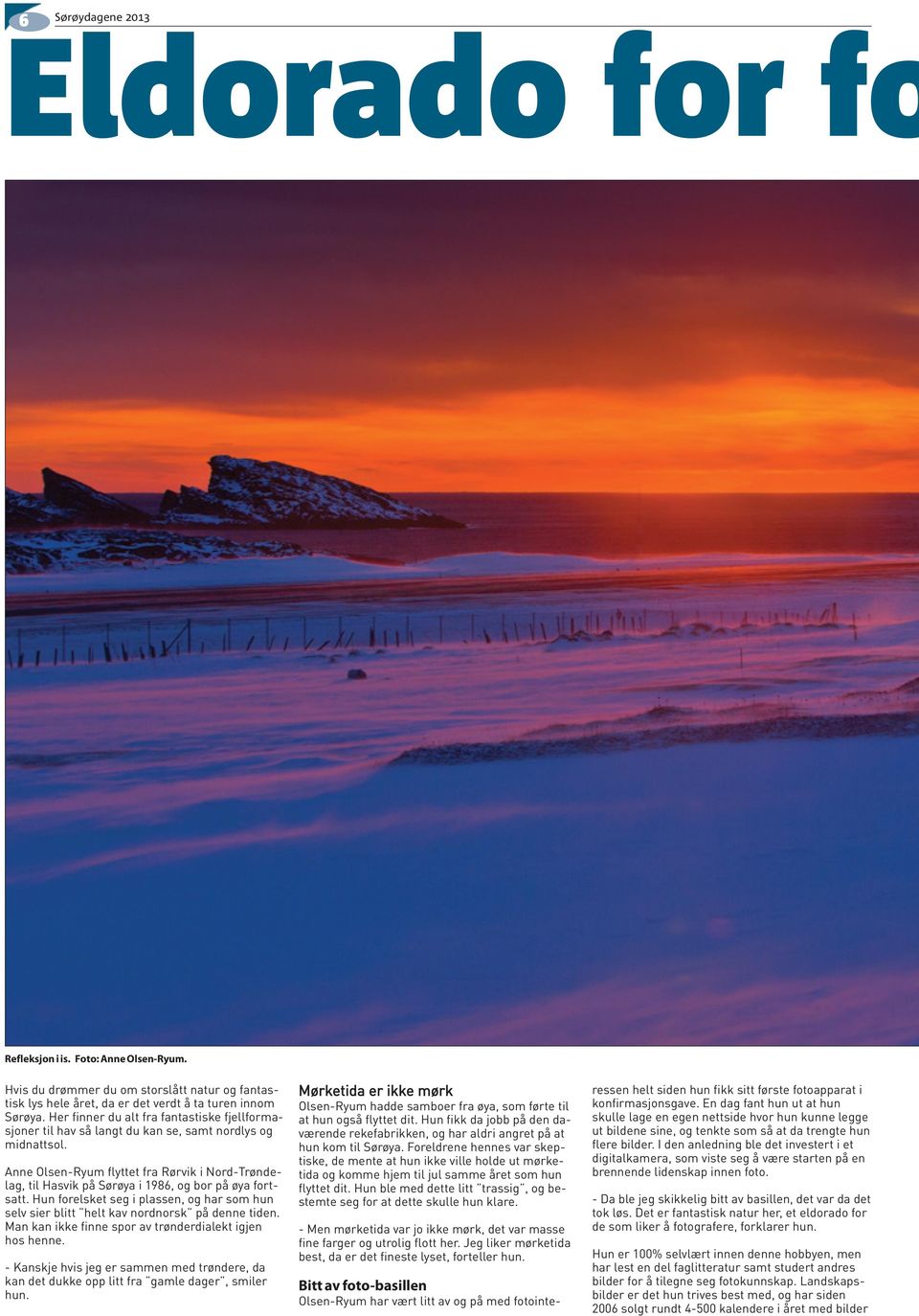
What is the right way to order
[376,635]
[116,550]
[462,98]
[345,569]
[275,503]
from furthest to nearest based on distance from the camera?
[275,503]
[116,550]
[345,569]
[376,635]
[462,98]

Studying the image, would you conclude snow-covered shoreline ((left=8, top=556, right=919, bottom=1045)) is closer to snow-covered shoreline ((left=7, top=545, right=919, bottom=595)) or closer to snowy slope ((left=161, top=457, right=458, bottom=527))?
snow-covered shoreline ((left=7, top=545, right=919, bottom=595))

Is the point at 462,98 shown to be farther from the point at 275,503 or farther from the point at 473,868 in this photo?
the point at 275,503

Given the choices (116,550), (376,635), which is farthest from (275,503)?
(376,635)

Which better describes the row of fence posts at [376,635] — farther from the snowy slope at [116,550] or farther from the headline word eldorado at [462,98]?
the snowy slope at [116,550]

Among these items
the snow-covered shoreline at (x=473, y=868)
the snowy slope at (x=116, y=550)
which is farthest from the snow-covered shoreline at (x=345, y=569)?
the snow-covered shoreline at (x=473, y=868)

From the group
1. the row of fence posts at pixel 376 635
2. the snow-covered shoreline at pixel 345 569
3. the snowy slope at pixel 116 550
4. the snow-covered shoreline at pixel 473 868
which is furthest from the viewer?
the snowy slope at pixel 116 550

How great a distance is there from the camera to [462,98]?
8867 mm

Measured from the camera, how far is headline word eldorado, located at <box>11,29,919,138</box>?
29.0ft

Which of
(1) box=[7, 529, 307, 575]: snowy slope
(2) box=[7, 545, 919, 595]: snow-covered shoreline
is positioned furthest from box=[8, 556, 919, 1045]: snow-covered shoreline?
(1) box=[7, 529, 307, 575]: snowy slope

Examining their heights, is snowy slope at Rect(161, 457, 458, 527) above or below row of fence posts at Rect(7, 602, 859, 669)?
above

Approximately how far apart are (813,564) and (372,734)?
38.5 m

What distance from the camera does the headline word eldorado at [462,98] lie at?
8.84 meters

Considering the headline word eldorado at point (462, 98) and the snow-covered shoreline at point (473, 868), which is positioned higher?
the headline word eldorado at point (462, 98)
